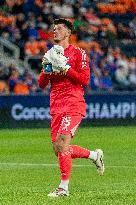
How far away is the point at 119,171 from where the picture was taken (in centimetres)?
1399

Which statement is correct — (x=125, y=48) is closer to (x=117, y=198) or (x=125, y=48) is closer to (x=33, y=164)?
(x=33, y=164)

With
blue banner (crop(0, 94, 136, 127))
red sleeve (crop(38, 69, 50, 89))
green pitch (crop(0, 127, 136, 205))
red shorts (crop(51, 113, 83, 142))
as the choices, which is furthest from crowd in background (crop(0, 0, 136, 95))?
red shorts (crop(51, 113, 83, 142))

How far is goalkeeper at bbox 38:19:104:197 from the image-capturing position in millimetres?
10555

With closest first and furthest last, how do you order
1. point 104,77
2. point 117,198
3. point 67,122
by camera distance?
1. point 117,198
2. point 67,122
3. point 104,77

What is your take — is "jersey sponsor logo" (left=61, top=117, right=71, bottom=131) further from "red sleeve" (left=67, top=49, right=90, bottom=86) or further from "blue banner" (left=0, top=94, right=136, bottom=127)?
"blue banner" (left=0, top=94, right=136, bottom=127)

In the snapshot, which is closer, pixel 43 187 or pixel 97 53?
pixel 43 187

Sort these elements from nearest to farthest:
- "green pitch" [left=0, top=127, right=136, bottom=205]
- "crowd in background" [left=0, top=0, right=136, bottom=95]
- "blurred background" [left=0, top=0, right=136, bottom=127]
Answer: "green pitch" [left=0, top=127, right=136, bottom=205] < "blurred background" [left=0, top=0, right=136, bottom=127] < "crowd in background" [left=0, top=0, right=136, bottom=95]

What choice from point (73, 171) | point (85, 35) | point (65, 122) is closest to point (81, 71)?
point (65, 122)

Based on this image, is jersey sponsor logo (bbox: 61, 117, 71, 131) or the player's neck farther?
the player's neck

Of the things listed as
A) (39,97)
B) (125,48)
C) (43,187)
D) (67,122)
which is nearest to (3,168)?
(43,187)

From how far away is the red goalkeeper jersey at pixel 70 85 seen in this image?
10773 mm

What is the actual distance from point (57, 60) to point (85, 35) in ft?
63.7

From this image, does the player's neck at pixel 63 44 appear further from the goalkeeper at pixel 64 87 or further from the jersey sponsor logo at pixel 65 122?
the jersey sponsor logo at pixel 65 122

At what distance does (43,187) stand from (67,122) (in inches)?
48.7
